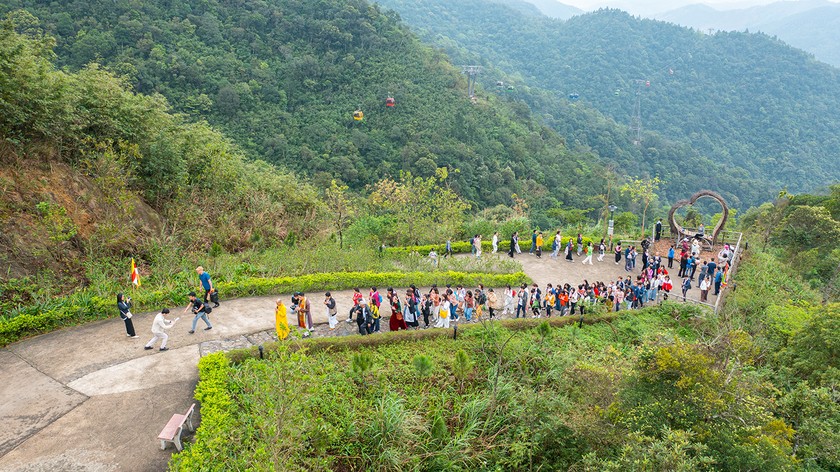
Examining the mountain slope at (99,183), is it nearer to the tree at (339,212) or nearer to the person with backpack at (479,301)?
the tree at (339,212)

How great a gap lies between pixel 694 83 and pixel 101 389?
330 feet

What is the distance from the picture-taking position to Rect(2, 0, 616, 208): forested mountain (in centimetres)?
3378

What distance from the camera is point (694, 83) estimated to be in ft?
286

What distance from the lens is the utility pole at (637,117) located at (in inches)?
2751

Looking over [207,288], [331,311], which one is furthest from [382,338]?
[207,288]

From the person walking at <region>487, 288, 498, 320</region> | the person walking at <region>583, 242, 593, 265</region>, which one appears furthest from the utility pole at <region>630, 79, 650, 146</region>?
the person walking at <region>487, 288, 498, 320</region>

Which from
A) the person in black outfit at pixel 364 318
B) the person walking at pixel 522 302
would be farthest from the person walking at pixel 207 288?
the person walking at pixel 522 302

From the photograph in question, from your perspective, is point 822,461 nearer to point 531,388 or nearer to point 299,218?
point 531,388

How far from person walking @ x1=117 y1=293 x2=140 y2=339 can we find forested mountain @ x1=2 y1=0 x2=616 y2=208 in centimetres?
2268

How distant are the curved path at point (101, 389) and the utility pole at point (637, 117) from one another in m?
68.3

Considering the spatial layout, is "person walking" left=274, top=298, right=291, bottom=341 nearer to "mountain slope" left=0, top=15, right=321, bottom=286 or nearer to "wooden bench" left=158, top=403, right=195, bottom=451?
"wooden bench" left=158, top=403, right=195, bottom=451

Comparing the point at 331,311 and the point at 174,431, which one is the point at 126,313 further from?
the point at 331,311

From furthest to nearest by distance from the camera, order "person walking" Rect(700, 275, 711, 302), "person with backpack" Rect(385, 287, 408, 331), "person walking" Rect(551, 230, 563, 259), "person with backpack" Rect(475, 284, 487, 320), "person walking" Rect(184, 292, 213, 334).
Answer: "person walking" Rect(551, 230, 563, 259)
"person walking" Rect(700, 275, 711, 302)
"person with backpack" Rect(475, 284, 487, 320)
"person with backpack" Rect(385, 287, 408, 331)
"person walking" Rect(184, 292, 213, 334)

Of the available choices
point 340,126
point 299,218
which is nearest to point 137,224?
point 299,218
